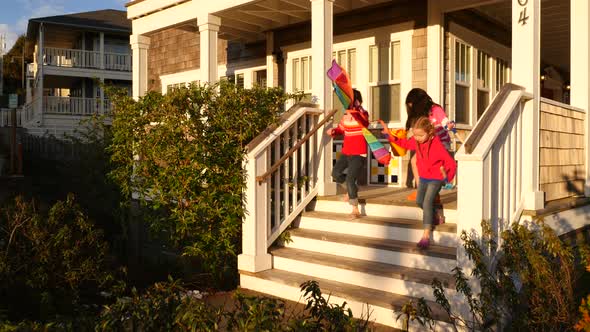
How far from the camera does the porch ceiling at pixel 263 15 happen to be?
9.20 metres

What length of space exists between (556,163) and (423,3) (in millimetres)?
3777

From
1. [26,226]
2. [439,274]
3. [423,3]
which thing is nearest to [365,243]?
[439,274]

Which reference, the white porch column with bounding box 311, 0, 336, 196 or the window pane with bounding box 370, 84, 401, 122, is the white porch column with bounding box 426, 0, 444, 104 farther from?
the white porch column with bounding box 311, 0, 336, 196

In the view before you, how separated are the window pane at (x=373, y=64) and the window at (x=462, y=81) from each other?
4.35 feet

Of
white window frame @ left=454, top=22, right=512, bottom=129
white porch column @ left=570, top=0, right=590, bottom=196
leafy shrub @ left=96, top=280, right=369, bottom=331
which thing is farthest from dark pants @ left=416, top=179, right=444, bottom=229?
white window frame @ left=454, top=22, right=512, bottom=129

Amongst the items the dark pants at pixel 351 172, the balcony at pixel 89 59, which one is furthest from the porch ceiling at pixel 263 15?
the balcony at pixel 89 59

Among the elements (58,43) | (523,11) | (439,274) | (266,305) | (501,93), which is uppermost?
(58,43)

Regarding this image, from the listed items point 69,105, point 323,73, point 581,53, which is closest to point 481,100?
point 581,53

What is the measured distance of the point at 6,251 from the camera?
5.61 meters

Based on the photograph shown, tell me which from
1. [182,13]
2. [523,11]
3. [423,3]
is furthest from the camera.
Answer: [182,13]

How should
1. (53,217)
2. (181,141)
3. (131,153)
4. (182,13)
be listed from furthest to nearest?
(182,13) < (131,153) < (181,141) < (53,217)

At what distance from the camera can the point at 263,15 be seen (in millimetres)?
10000

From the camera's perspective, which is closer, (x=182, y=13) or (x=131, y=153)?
(x=131, y=153)

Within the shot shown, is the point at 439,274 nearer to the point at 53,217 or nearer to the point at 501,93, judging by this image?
the point at 501,93
